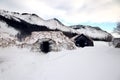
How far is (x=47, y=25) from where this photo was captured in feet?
116

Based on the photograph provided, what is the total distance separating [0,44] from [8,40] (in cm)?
142

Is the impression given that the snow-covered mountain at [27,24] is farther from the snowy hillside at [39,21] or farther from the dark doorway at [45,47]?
the dark doorway at [45,47]

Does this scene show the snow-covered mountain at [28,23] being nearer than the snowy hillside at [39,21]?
Yes

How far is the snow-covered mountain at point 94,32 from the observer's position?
4088 centimetres

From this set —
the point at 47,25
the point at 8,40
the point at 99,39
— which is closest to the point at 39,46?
the point at 8,40

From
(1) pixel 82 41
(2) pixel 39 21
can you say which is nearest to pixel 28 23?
(2) pixel 39 21

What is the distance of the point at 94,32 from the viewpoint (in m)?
43.2

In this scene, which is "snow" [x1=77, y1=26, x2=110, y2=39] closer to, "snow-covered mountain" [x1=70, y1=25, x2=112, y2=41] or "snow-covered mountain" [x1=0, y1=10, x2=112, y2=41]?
"snow-covered mountain" [x1=70, y1=25, x2=112, y2=41]

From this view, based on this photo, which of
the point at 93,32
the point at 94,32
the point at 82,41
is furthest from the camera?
the point at 94,32

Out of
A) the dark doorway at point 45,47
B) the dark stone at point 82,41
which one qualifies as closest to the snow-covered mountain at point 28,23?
the dark stone at point 82,41

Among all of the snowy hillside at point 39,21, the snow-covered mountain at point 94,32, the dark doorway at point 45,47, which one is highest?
the snowy hillside at point 39,21

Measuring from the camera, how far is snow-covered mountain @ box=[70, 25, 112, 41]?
40.9 m

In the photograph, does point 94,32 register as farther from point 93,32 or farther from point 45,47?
point 45,47

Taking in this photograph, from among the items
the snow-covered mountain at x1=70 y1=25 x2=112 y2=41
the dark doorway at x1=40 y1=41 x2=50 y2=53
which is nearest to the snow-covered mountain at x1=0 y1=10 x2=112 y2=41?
the snow-covered mountain at x1=70 y1=25 x2=112 y2=41
